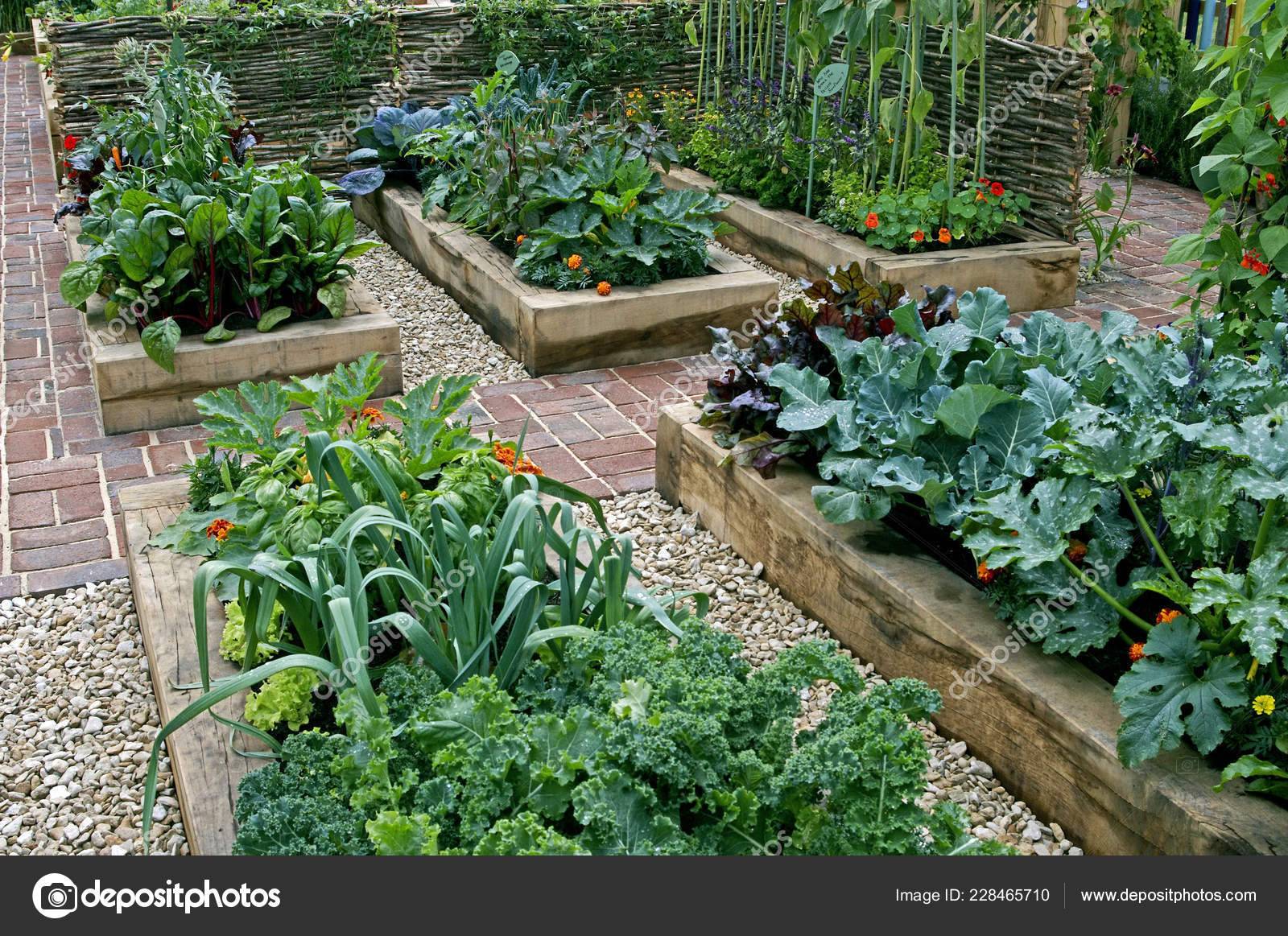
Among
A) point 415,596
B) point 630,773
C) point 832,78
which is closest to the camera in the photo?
point 630,773

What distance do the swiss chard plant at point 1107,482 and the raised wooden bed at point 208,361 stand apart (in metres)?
2.19

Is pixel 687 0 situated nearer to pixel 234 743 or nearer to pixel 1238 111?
pixel 1238 111

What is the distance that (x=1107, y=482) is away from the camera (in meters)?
2.69

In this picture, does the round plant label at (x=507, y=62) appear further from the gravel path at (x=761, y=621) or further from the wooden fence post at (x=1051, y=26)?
the gravel path at (x=761, y=621)

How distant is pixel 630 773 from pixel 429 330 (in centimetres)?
413

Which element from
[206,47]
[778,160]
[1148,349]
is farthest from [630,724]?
[206,47]

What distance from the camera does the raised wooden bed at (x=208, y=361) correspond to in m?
4.73

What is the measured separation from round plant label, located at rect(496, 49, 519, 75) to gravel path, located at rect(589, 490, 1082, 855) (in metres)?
4.34

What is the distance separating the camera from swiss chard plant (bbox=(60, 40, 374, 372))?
4824 millimetres

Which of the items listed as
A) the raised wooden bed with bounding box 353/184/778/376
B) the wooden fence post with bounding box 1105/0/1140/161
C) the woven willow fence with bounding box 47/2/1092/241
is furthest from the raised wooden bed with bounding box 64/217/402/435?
the wooden fence post with bounding box 1105/0/1140/161

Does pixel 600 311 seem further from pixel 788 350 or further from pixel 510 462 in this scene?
pixel 510 462

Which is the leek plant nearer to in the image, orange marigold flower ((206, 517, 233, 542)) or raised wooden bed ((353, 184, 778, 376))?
orange marigold flower ((206, 517, 233, 542))

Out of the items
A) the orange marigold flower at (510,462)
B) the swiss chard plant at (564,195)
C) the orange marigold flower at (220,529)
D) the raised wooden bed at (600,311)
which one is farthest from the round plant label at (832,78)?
the orange marigold flower at (220,529)

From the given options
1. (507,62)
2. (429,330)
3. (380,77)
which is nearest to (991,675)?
(429,330)
